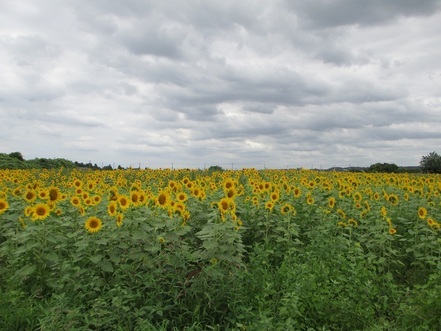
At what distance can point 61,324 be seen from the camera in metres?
4.20

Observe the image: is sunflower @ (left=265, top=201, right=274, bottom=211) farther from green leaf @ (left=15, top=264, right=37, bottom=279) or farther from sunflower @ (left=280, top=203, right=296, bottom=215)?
green leaf @ (left=15, top=264, right=37, bottom=279)

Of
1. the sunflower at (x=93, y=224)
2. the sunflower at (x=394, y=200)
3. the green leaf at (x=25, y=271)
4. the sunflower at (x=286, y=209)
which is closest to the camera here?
the green leaf at (x=25, y=271)

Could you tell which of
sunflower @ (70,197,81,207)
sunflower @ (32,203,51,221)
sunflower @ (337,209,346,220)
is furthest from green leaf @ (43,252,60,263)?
sunflower @ (337,209,346,220)

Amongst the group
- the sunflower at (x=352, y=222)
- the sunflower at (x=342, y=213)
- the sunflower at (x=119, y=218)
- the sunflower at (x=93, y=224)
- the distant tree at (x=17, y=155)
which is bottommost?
the sunflower at (x=352, y=222)

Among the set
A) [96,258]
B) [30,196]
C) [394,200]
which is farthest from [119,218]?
[394,200]

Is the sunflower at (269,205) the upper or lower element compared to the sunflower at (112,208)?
lower

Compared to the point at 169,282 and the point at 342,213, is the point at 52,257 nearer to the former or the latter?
the point at 169,282

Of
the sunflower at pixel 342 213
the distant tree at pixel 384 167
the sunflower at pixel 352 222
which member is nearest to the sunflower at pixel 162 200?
the sunflower at pixel 352 222

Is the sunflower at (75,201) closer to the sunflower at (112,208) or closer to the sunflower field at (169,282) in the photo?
the sunflower field at (169,282)

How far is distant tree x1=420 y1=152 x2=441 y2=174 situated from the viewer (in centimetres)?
3266

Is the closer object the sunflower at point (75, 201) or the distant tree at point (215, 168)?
the sunflower at point (75, 201)

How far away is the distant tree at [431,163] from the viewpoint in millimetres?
32656

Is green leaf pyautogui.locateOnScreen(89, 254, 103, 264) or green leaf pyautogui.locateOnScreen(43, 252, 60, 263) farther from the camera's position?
green leaf pyautogui.locateOnScreen(43, 252, 60, 263)

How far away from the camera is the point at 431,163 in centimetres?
3319
